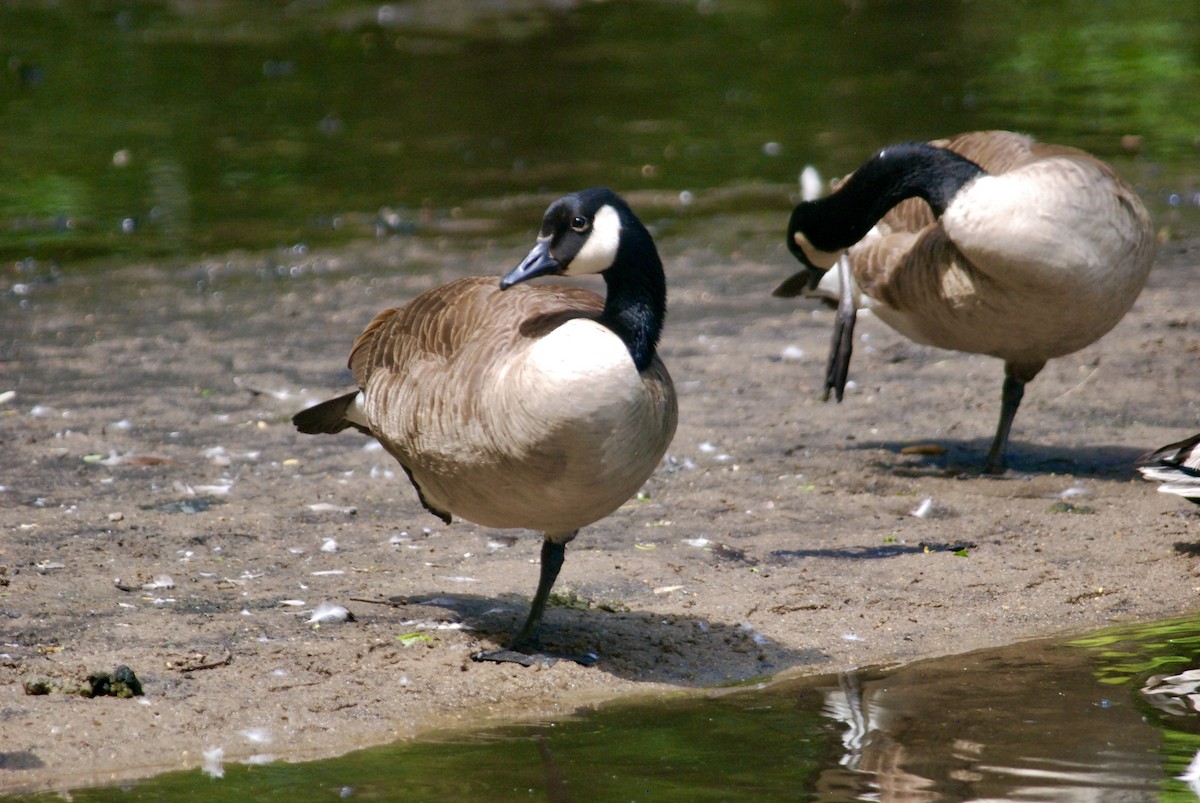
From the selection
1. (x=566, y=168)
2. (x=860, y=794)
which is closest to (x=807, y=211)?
(x=860, y=794)

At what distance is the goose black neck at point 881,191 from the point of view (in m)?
6.41

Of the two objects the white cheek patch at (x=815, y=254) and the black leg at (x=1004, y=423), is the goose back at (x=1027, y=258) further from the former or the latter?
the white cheek patch at (x=815, y=254)

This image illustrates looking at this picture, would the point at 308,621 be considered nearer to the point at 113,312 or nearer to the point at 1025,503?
the point at 1025,503

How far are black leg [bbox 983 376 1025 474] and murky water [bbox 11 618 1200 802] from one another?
225cm

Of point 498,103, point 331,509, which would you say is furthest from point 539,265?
point 498,103

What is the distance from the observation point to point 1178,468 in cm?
553

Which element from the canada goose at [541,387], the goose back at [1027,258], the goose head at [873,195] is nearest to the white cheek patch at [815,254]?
the goose head at [873,195]

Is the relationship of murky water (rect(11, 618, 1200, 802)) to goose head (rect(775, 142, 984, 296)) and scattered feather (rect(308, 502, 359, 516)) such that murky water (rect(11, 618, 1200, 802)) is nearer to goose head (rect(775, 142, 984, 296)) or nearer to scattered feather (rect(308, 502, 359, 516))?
scattered feather (rect(308, 502, 359, 516))

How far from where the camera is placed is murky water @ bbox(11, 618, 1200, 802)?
3.72 m

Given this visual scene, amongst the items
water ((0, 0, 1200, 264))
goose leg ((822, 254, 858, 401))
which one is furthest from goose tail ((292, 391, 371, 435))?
water ((0, 0, 1200, 264))

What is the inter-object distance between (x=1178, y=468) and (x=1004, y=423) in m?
1.37

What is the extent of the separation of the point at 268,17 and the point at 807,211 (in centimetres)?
1827

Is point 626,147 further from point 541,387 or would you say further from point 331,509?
point 541,387

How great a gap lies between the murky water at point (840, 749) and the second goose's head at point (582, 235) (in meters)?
1.37
